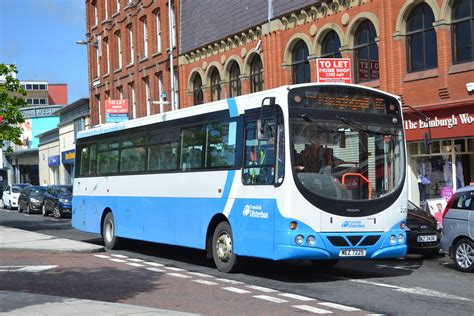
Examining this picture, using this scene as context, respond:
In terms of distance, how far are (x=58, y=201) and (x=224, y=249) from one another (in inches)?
885

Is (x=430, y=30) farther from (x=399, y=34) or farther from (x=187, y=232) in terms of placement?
(x=187, y=232)

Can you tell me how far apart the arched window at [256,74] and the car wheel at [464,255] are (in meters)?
17.7

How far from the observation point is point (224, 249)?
12.4m

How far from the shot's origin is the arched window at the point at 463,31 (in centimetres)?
2000

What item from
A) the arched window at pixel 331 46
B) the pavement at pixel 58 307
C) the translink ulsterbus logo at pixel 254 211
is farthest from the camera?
the arched window at pixel 331 46


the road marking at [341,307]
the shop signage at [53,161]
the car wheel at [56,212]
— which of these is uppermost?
the shop signage at [53,161]

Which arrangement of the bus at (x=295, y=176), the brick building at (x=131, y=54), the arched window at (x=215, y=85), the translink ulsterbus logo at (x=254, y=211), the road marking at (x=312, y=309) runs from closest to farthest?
the road marking at (x=312, y=309) → the bus at (x=295, y=176) → the translink ulsterbus logo at (x=254, y=211) → the arched window at (x=215, y=85) → the brick building at (x=131, y=54)

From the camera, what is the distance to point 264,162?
37.1ft

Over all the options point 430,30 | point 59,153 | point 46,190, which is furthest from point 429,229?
point 59,153

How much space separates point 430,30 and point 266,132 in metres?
12.3

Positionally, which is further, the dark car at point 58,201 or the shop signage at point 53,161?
the shop signage at point 53,161

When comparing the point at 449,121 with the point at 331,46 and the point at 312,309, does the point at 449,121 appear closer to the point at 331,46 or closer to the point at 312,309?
the point at 331,46

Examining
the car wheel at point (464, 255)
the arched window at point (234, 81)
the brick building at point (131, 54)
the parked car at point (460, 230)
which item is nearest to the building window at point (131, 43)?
the brick building at point (131, 54)

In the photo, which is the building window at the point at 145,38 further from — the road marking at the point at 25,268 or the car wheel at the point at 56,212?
the road marking at the point at 25,268
